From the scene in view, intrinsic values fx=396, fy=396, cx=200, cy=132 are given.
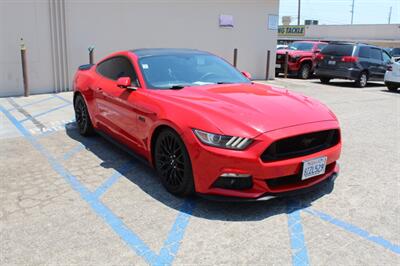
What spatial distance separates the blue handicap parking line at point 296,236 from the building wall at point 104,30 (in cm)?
896

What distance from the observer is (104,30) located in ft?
38.0

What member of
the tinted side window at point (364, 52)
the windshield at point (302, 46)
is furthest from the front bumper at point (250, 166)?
the windshield at point (302, 46)

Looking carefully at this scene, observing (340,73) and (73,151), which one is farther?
(340,73)

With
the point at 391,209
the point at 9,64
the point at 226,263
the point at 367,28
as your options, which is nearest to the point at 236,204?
the point at 226,263

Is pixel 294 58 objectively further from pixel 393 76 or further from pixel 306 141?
pixel 306 141

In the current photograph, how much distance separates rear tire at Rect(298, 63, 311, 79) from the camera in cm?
1745

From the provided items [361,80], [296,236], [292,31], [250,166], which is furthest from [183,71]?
[292,31]

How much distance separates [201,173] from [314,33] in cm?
5127

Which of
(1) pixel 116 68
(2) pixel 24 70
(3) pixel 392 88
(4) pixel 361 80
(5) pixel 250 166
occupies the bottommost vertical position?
(3) pixel 392 88

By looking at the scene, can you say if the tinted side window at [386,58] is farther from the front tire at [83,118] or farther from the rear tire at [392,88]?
the front tire at [83,118]

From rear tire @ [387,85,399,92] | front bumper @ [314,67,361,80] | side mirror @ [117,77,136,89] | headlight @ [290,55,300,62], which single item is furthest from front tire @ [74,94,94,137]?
headlight @ [290,55,300,62]

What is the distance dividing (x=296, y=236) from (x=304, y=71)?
595 inches

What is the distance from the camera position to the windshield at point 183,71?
473 centimetres

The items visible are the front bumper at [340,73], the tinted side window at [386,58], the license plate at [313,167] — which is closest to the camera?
the license plate at [313,167]
